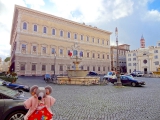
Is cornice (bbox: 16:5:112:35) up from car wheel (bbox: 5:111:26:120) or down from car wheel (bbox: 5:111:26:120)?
up

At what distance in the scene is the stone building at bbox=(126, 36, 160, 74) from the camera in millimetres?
63431

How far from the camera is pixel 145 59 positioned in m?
66.1

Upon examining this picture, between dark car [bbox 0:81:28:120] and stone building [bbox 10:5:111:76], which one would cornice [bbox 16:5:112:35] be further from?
dark car [bbox 0:81:28:120]

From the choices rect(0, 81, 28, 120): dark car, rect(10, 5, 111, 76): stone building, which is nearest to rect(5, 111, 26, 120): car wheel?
rect(0, 81, 28, 120): dark car

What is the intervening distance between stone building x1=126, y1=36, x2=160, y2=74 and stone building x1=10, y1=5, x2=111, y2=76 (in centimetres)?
2259

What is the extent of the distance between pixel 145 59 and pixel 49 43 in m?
45.9

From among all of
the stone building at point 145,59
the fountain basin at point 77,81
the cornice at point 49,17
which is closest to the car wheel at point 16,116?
the fountain basin at point 77,81

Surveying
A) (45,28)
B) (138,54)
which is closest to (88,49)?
(45,28)

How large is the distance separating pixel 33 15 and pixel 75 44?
14.9m

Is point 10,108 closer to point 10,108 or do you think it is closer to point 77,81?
point 10,108

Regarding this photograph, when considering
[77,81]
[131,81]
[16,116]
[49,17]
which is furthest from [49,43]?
[16,116]

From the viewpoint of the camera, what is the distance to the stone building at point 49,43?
36062 mm

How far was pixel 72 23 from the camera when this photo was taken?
4609cm

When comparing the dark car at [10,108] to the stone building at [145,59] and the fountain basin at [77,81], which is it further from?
the stone building at [145,59]
